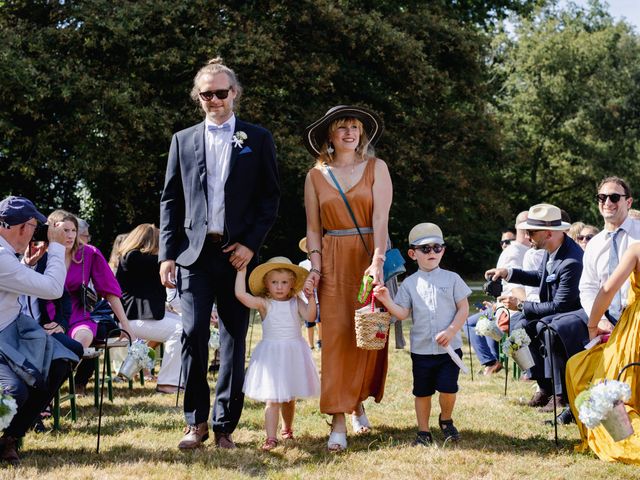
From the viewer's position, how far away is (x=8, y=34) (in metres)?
15.2

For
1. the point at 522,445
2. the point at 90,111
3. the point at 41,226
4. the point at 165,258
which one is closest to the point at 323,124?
the point at 165,258

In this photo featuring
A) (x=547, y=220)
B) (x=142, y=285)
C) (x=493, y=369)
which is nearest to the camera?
(x=547, y=220)

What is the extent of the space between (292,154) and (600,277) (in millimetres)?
11637

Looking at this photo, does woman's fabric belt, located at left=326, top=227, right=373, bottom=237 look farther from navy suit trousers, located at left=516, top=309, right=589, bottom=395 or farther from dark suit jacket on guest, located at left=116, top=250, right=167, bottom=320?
dark suit jacket on guest, located at left=116, top=250, right=167, bottom=320

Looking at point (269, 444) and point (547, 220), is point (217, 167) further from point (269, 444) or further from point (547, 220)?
point (547, 220)

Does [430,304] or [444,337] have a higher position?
[430,304]

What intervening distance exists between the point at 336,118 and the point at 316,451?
7.68 ft

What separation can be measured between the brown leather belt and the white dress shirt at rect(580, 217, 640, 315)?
272 centimetres

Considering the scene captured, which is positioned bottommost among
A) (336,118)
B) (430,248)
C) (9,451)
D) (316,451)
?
(316,451)

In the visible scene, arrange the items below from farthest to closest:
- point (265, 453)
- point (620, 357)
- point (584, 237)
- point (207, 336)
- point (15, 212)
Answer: point (584, 237) < point (207, 336) < point (265, 453) < point (620, 357) < point (15, 212)

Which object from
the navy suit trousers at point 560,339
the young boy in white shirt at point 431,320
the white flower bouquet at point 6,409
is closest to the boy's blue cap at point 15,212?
the white flower bouquet at point 6,409

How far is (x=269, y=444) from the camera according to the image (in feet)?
17.1

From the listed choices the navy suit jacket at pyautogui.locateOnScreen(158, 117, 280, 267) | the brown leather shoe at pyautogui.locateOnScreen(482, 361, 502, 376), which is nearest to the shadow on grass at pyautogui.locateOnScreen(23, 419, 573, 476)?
the navy suit jacket at pyautogui.locateOnScreen(158, 117, 280, 267)

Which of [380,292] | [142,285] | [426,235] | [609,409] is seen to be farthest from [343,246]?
[142,285]
